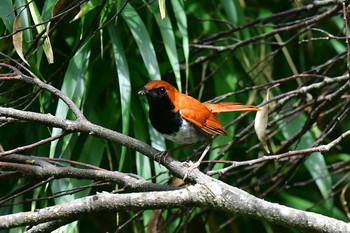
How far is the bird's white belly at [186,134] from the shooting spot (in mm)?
3312

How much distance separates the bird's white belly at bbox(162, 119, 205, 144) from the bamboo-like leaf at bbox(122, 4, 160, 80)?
349 mm

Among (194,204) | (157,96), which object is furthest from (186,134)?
(194,204)

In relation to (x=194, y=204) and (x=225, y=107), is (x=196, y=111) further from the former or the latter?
(x=194, y=204)

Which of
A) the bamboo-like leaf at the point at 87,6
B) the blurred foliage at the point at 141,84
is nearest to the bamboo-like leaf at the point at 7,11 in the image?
the blurred foliage at the point at 141,84

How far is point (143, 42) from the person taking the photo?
11.4ft

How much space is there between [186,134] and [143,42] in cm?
62

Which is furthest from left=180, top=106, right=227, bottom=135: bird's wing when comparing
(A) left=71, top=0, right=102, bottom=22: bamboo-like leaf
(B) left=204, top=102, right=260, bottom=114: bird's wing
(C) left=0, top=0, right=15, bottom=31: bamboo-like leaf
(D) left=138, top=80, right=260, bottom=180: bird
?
(C) left=0, top=0, right=15, bottom=31: bamboo-like leaf

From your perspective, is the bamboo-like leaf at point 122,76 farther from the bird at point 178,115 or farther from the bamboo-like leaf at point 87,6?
the bamboo-like leaf at point 87,6

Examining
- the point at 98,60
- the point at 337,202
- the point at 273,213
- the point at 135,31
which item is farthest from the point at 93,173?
the point at 337,202

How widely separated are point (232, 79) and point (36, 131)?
4.68 ft

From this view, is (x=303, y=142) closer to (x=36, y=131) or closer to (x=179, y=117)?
(x=179, y=117)

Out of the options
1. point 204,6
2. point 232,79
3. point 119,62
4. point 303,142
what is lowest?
point 303,142

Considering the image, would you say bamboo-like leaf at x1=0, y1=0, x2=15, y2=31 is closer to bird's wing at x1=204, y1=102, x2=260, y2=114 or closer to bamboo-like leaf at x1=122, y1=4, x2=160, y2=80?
bamboo-like leaf at x1=122, y1=4, x2=160, y2=80

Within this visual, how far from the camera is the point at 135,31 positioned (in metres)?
3.47
